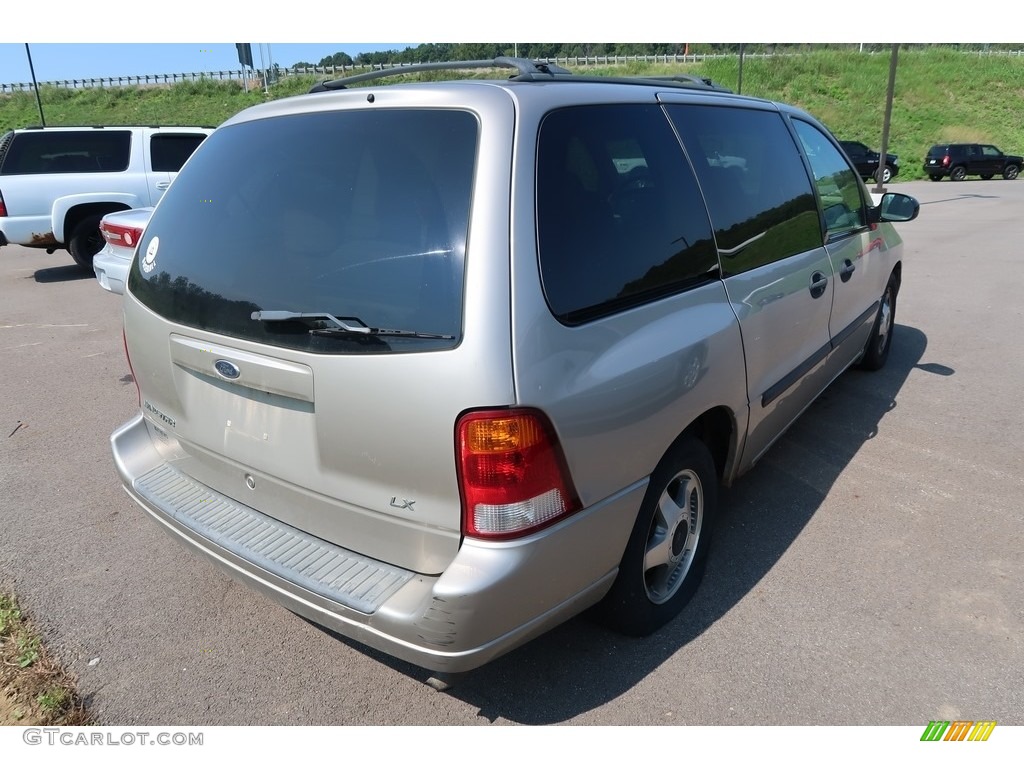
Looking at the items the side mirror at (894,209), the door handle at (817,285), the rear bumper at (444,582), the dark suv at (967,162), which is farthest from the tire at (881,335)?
the dark suv at (967,162)

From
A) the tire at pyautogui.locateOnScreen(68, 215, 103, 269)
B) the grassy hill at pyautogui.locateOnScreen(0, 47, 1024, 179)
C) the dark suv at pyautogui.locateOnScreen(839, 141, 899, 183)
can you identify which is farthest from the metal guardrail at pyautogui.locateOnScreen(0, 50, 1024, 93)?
the tire at pyautogui.locateOnScreen(68, 215, 103, 269)

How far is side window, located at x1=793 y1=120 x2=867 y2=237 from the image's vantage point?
402 centimetres

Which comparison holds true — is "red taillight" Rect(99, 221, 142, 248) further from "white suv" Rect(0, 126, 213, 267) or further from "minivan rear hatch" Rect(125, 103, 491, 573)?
"white suv" Rect(0, 126, 213, 267)

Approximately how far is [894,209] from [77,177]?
10571 mm

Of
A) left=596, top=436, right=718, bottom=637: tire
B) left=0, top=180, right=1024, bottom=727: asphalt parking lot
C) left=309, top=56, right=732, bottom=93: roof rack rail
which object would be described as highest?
left=309, top=56, right=732, bottom=93: roof rack rail

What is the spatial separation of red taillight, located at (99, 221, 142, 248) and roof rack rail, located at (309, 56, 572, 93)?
3855mm

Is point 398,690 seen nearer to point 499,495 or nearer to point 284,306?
point 499,495

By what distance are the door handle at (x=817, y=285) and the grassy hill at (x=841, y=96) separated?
4180 centimetres

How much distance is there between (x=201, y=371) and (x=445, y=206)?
3.41 feet

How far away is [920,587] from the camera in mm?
3029

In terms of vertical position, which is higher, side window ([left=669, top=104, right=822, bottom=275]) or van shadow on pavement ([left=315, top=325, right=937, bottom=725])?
side window ([left=669, top=104, right=822, bottom=275])

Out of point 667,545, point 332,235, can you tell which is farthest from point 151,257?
point 667,545

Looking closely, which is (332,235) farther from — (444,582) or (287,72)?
(287,72)

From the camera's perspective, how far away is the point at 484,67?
2842 mm
